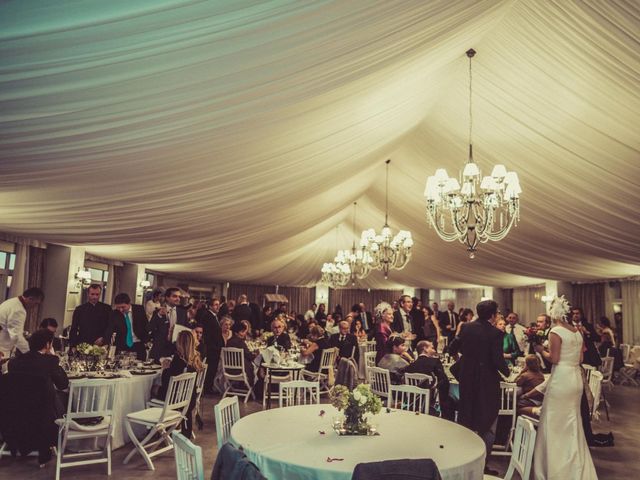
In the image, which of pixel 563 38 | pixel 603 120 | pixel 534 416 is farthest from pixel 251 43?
pixel 534 416

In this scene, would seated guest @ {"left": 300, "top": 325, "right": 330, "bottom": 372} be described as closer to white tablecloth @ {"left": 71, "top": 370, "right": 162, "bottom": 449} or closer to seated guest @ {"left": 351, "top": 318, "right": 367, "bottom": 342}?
seated guest @ {"left": 351, "top": 318, "right": 367, "bottom": 342}

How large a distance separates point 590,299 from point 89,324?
13903 millimetres

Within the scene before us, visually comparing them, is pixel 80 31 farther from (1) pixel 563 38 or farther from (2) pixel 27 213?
(2) pixel 27 213

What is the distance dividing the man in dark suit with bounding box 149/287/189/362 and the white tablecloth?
3.90 ft

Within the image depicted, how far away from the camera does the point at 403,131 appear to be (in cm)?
733

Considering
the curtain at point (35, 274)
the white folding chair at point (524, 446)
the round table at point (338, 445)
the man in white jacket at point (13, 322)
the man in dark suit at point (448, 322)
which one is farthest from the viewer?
the man in dark suit at point (448, 322)

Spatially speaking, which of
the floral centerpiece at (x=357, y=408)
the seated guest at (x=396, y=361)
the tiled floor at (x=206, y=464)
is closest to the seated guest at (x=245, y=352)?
the tiled floor at (x=206, y=464)

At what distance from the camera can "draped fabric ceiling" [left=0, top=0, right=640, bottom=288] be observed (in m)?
2.66

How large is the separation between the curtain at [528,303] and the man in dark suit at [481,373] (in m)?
13.7

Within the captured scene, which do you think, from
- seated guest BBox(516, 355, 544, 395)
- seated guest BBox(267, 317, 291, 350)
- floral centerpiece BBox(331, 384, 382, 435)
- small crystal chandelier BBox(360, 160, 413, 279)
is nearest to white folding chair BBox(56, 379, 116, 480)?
floral centerpiece BBox(331, 384, 382, 435)

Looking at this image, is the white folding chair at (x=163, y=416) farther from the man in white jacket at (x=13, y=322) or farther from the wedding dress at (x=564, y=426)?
the wedding dress at (x=564, y=426)

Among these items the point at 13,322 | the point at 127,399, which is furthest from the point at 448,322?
the point at 13,322

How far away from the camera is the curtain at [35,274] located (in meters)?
10.3

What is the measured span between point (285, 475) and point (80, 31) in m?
2.39
